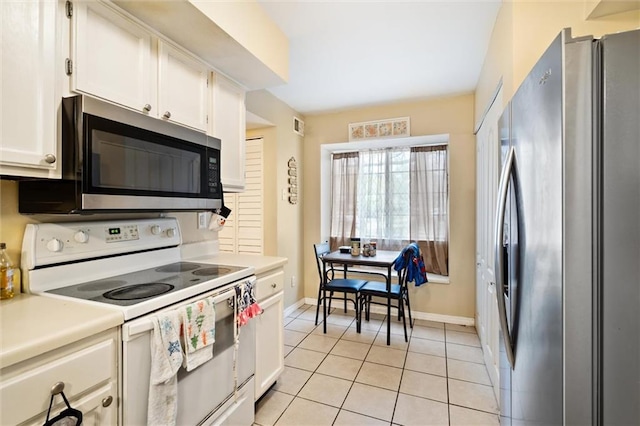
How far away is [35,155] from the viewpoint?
3.55 ft

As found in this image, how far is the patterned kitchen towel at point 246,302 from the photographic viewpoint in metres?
1.54

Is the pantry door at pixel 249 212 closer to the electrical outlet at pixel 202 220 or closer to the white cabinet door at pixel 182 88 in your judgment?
the electrical outlet at pixel 202 220

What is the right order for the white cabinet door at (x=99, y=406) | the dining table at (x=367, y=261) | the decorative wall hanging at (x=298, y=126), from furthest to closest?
the decorative wall hanging at (x=298, y=126) → the dining table at (x=367, y=261) → the white cabinet door at (x=99, y=406)

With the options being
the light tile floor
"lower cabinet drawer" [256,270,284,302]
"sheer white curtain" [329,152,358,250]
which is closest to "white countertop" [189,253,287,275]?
"lower cabinet drawer" [256,270,284,302]

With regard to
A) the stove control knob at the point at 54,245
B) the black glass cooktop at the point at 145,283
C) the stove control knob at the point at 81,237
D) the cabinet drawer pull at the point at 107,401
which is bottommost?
the cabinet drawer pull at the point at 107,401

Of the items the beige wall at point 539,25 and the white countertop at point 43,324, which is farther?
the beige wall at point 539,25

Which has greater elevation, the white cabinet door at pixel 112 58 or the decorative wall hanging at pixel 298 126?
the decorative wall hanging at pixel 298 126

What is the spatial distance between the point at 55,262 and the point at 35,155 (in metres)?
0.49

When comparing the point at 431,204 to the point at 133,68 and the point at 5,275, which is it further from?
the point at 5,275

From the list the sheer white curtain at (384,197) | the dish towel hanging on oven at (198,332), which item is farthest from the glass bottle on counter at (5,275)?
the sheer white curtain at (384,197)

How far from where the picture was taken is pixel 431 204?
362cm

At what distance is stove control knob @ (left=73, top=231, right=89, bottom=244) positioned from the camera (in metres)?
1.38

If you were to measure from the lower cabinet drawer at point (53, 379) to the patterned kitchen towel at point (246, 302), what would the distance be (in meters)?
0.60

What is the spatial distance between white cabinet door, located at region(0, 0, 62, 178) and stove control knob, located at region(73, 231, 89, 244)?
34cm
